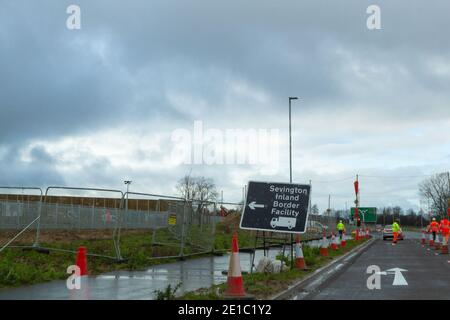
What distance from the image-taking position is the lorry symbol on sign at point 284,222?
12.8 m

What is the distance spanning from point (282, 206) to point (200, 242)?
7.21 m

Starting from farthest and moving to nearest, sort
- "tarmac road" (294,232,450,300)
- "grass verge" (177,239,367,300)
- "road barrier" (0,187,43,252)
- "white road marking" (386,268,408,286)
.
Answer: "road barrier" (0,187,43,252) < "white road marking" (386,268,408,286) < "tarmac road" (294,232,450,300) < "grass verge" (177,239,367,300)

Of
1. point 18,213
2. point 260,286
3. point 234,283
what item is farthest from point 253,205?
point 18,213

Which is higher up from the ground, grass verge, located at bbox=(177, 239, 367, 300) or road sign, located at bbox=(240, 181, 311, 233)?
road sign, located at bbox=(240, 181, 311, 233)

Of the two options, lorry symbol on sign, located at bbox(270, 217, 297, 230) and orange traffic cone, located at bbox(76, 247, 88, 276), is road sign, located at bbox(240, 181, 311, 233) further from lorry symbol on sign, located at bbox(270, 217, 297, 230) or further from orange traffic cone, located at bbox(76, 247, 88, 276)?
orange traffic cone, located at bbox(76, 247, 88, 276)

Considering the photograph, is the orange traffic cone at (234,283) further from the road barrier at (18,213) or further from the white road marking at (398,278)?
the road barrier at (18,213)

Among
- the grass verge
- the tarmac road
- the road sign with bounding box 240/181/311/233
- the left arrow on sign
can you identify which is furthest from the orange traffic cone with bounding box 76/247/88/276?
the left arrow on sign

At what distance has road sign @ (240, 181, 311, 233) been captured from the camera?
12703 millimetres

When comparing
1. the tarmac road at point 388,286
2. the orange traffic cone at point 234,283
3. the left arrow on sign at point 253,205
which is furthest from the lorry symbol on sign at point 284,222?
the orange traffic cone at point 234,283

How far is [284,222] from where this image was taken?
12805 mm

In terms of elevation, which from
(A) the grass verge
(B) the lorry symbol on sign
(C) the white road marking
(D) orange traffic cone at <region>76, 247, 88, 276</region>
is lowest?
(C) the white road marking
